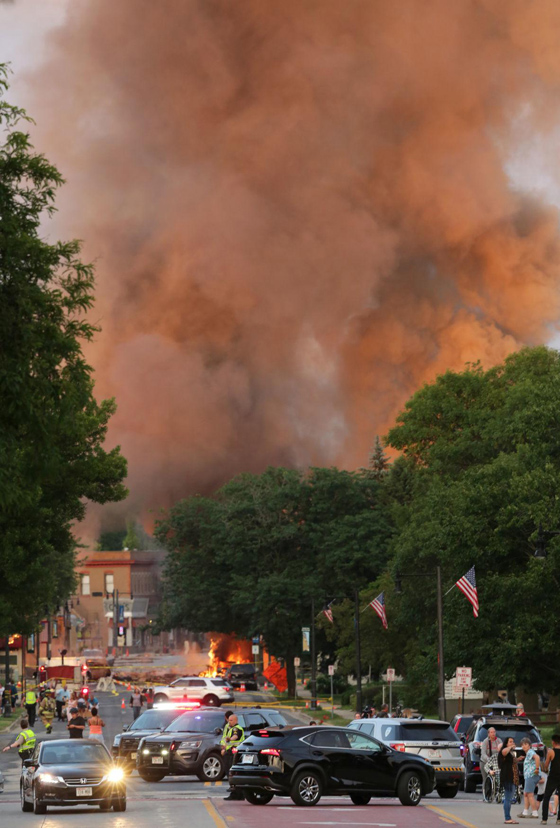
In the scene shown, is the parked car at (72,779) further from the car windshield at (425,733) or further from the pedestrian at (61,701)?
the pedestrian at (61,701)

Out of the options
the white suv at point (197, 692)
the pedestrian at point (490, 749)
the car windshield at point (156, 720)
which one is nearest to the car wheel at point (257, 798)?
the pedestrian at point (490, 749)

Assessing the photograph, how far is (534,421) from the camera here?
56.7 m

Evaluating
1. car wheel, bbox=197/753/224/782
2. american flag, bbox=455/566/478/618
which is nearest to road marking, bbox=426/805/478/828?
car wheel, bbox=197/753/224/782

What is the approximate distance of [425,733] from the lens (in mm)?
31875

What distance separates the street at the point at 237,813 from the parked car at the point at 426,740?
2.53ft

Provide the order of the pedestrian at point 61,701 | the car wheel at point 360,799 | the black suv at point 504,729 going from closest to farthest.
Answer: the car wheel at point 360,799 → the black suv at point 504,729 → the pedestrian at point 61,701

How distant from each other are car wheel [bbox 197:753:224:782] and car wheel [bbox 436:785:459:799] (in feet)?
21.1

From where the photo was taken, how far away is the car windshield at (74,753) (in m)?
27.5

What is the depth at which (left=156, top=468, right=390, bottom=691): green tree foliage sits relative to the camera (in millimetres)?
94750

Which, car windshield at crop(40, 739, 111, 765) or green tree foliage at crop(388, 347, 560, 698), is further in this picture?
green tree foliage at crop(388, 347, 560, 698)

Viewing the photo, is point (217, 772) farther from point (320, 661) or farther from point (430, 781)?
point (320, 661)

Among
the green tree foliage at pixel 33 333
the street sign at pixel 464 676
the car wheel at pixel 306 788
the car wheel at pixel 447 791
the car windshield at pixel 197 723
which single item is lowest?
the car wheel at pixel 447 791

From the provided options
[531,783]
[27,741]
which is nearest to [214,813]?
[531,783]

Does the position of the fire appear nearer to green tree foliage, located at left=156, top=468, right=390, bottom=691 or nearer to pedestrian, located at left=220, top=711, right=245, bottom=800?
green tree foliage, located at left=156, top=468, right=390, bottom=691
